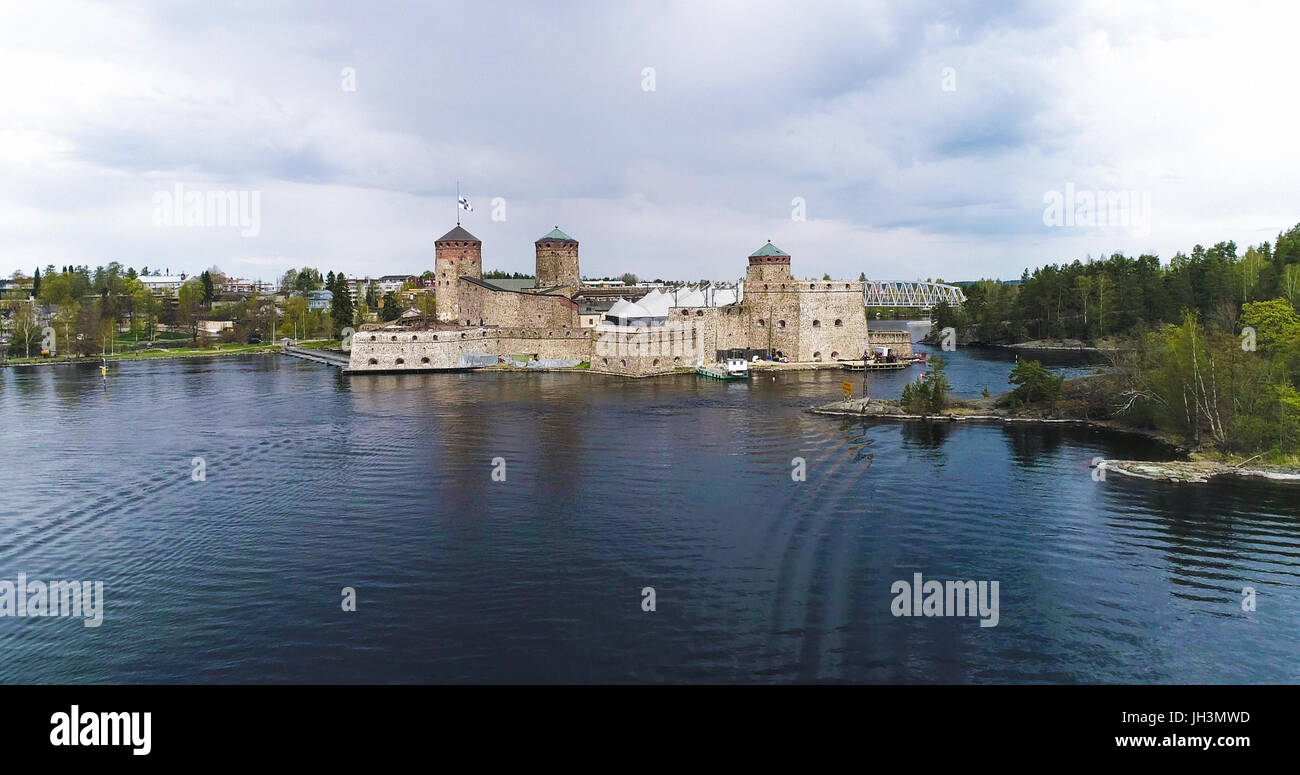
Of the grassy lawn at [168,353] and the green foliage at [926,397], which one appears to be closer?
A: the green foliage at [926,397]

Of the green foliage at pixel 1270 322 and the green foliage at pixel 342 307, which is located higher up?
the green foliage at pixel 342 307

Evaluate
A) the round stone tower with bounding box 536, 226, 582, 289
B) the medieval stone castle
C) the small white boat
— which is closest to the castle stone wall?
the medieval stone castle

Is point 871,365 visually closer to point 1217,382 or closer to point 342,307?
point 1217,382

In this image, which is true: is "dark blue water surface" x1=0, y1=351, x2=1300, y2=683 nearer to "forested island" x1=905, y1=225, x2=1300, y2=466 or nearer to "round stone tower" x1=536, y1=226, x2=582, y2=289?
"forested island" x1=905, y1=225, x2=1300, y2=466

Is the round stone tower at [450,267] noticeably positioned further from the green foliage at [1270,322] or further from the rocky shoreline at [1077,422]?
the green foliage at [1270,322]

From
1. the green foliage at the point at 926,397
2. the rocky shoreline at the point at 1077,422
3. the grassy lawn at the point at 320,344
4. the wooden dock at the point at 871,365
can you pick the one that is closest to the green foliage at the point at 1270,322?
the rocky shoreline at the point at 1077,422

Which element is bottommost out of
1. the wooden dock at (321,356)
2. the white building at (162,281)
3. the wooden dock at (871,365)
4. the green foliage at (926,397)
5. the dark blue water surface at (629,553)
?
the dark blue water surface at (629,553)
